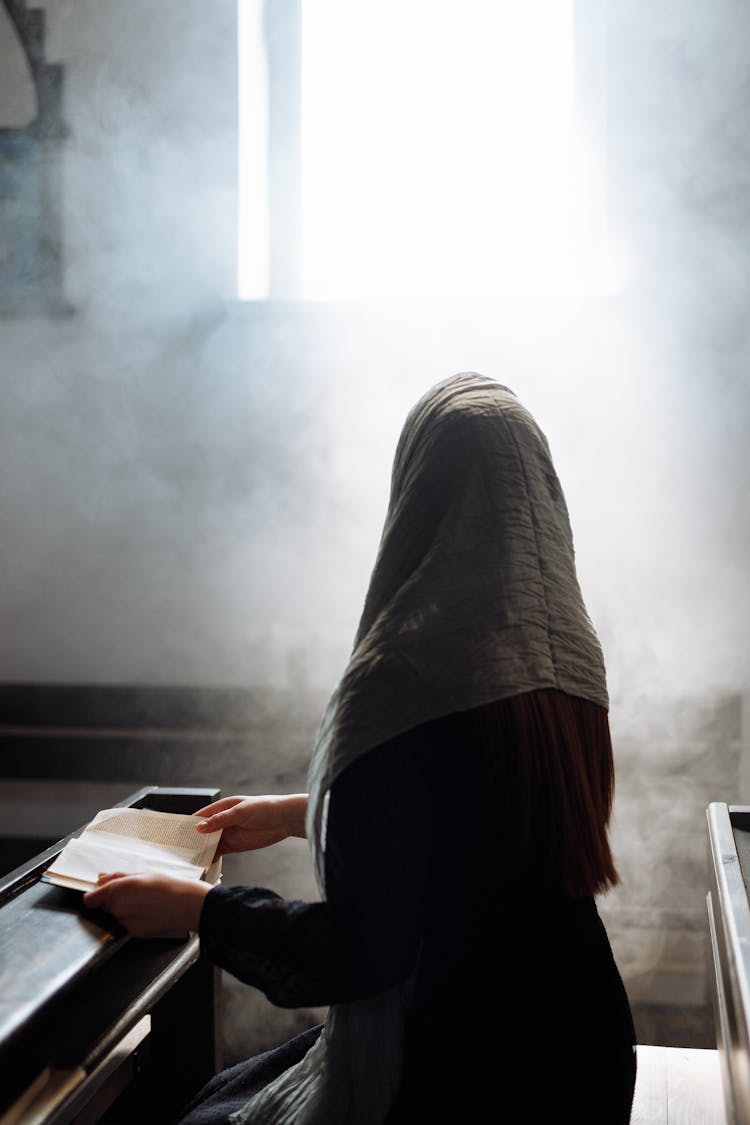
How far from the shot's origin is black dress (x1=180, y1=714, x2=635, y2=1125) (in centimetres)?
85

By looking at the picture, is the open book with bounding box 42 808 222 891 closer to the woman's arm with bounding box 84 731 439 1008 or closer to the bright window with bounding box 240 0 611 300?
the woman's arm with bounding box 84 731 439 1008

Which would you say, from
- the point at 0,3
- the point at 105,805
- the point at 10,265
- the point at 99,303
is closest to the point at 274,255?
the point at 99,303

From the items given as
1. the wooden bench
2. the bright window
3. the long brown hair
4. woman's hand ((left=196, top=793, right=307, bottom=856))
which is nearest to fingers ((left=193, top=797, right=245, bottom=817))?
woman's hand ((left=196, top=793, right=307, bottom=856))

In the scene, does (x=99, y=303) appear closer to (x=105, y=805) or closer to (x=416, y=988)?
(x=105, y=805)

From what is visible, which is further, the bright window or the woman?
the bright window

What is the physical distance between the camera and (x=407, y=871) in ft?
2.76

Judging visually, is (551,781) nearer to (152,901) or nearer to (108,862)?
(152,901)

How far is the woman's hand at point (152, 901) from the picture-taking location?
0.95m

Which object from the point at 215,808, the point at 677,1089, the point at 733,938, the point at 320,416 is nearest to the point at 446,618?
the point at 733,938

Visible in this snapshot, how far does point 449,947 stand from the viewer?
91 centimetres

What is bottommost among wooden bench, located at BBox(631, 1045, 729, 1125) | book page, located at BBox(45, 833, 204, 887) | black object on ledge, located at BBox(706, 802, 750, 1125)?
wooden bench, located at BBox(631, 1045, 729, 1125)

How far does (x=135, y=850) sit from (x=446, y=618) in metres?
0.51

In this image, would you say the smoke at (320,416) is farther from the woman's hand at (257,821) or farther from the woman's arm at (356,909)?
the woman's arm at (356,909)

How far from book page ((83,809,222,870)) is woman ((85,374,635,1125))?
0.21m
